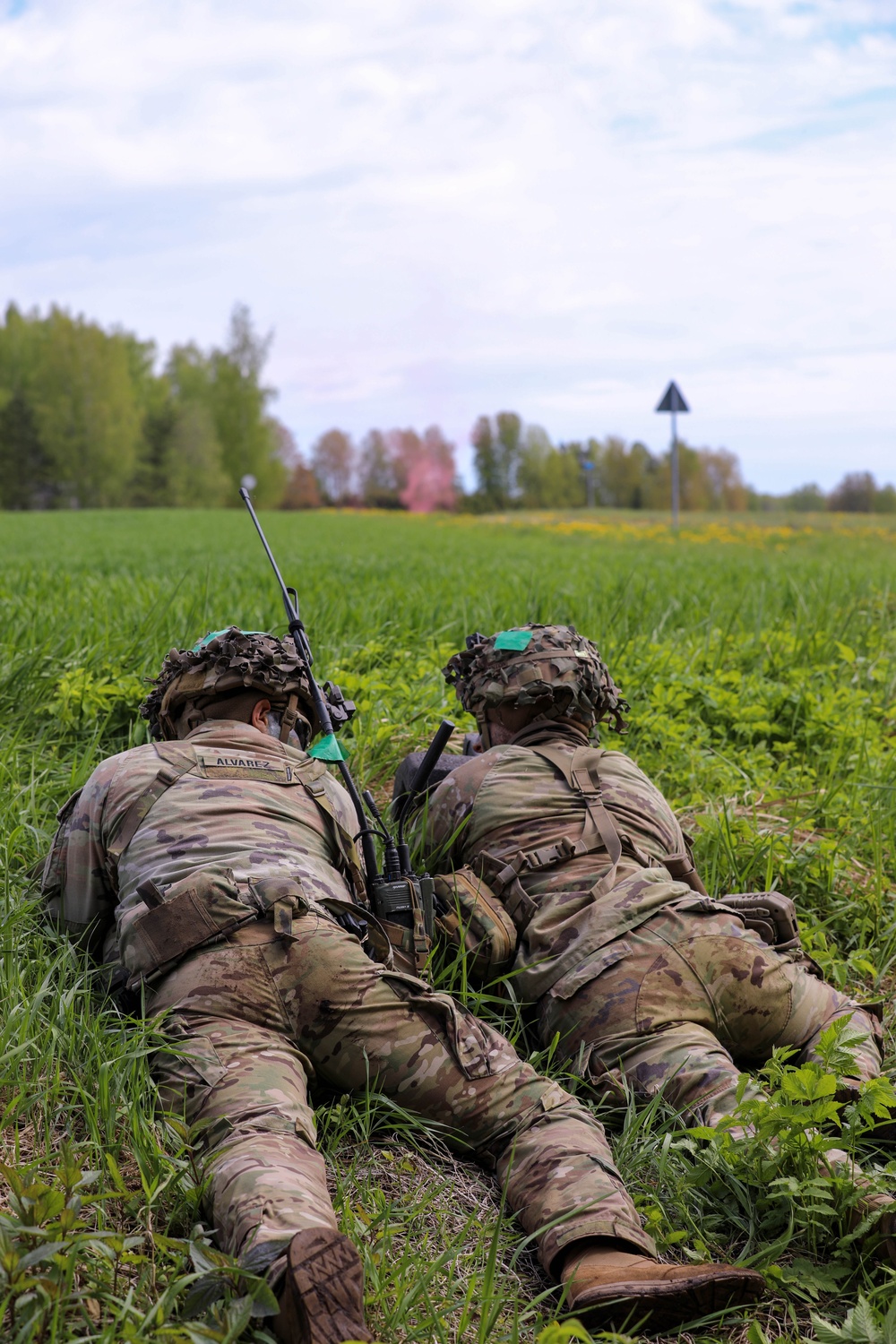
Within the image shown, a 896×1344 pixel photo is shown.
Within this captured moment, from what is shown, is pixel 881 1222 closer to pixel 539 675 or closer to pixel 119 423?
pixel 539 675

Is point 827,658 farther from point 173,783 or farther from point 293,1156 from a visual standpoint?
point 293,1156

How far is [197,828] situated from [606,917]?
104cm

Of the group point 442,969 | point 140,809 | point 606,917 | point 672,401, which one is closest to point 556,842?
point 606,917

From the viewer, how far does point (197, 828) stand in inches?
103

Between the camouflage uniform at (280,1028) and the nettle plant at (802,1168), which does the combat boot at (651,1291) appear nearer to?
the camouflage uniform at (280,1028)

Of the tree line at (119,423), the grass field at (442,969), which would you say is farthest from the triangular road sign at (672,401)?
the tree line at (119,423)

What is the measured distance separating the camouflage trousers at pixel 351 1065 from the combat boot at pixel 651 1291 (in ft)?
0.39

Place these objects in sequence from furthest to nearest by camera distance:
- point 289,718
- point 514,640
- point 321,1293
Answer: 1. point 514,640
2. point 289,718
3. point 321,1293

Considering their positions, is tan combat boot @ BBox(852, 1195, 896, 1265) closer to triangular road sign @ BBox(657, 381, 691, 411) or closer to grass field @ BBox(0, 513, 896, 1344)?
grass field @ BBox(0, 513, 896, 1344)

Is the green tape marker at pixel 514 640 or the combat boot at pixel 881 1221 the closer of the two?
the combat boot at pixel 881 1221

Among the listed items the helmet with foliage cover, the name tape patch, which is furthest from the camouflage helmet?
the name tape patch

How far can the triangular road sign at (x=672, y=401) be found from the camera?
18.4 meters

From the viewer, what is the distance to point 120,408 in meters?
60.0

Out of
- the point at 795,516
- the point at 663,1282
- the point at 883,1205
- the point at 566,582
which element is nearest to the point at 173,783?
the point at 663,1282
